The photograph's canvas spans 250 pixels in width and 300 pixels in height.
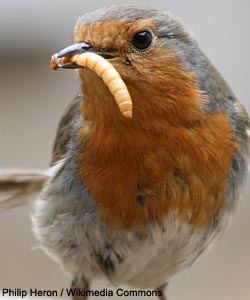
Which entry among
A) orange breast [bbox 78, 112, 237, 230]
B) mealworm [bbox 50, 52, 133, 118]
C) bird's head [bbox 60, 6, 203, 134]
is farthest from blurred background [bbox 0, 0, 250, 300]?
mealworm [bbox 50, 52, 133, 118]

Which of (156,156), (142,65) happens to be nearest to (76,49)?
(142,65)

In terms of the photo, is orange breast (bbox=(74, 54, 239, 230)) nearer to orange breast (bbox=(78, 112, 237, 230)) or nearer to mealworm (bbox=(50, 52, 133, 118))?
orange breast (bbox=(78, 112, 237, 230))

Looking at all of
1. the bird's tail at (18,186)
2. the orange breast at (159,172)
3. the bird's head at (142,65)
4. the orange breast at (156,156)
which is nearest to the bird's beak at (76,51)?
the bird's head at (142,65)

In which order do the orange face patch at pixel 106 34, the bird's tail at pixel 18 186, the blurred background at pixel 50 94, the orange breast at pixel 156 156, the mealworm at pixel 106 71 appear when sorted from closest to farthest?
1. the mealworm at pixel 106 71
2. the orange face patch at pixel 106 34
3. the orange breast at pixel 156 156
4. the bird's tail at pixel 18 186
5. the blurred background at pixel 50 94

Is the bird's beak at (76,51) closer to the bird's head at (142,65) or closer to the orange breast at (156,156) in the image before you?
the bird's head at (142,65)

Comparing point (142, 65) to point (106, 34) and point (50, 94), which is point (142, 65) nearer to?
point (106, 34)
